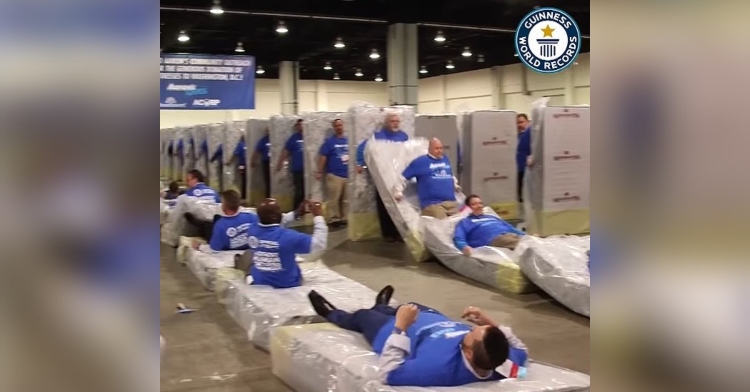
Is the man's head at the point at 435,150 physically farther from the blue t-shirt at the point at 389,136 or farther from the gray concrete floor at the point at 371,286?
the gray concrete floor at the point at 371,286

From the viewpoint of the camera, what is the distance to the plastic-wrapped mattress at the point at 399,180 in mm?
7965

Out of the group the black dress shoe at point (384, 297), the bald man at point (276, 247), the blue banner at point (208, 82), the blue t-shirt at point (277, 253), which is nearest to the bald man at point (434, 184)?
the bald man at point (276, 247)

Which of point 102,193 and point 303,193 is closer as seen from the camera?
point 102,193

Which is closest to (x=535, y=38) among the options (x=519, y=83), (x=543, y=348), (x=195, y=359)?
(x=543, y=348)

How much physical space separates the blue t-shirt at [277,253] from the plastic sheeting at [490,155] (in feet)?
16.4

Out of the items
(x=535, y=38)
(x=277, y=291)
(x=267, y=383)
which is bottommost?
(x=267, y=383)

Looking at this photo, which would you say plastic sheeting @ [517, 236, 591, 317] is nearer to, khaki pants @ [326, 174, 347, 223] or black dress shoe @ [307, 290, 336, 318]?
black dress shoe @ [307, 290, 336, 318]

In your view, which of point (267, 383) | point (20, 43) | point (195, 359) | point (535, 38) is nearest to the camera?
point (20, 43)

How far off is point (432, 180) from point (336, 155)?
2.53 m

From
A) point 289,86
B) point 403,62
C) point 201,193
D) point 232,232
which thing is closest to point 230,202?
point 232,232

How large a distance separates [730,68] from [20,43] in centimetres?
66

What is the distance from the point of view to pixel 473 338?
3443 millimetres

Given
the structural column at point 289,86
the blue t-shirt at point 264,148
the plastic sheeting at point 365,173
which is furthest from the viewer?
the structural column at point 289,86

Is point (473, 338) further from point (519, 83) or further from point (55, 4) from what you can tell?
point (519, 83)
